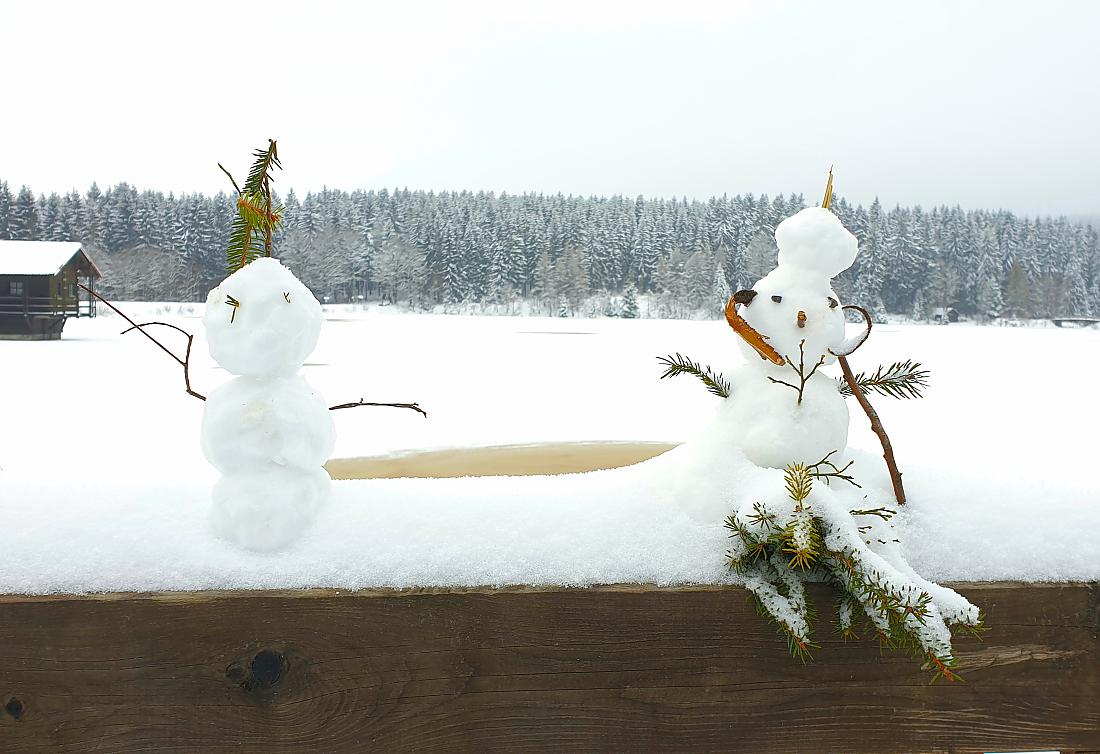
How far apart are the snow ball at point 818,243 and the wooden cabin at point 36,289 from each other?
9074 millimetres

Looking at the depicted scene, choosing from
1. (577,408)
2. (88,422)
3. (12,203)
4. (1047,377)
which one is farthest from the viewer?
(12,203)

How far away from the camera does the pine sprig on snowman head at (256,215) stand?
599 mm

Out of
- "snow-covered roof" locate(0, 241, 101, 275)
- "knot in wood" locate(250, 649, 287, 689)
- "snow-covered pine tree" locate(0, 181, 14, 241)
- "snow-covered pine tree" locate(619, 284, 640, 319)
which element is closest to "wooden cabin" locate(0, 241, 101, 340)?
"snow-covered roof" locate(0, 241, 101, 275)

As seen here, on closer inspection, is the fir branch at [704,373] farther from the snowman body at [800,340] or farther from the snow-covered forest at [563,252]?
the snow-covered forest at [563,252]

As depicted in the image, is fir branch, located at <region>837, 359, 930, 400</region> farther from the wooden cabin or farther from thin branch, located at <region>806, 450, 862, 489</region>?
the wooden cabin

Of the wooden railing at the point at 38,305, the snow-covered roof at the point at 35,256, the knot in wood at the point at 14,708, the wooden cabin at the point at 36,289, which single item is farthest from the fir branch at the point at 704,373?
the snow-covered roof at the point at 35,256

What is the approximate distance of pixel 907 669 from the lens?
2.07ft

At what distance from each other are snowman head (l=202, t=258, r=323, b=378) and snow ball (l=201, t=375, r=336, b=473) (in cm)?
2

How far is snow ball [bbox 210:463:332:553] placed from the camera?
0.60 m

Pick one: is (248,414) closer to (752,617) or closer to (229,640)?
(229,640)

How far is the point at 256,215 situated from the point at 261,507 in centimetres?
26

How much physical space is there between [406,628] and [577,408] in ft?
9.35

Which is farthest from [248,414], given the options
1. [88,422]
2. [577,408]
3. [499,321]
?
[499,321]

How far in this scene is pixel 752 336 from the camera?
2.09 ft
